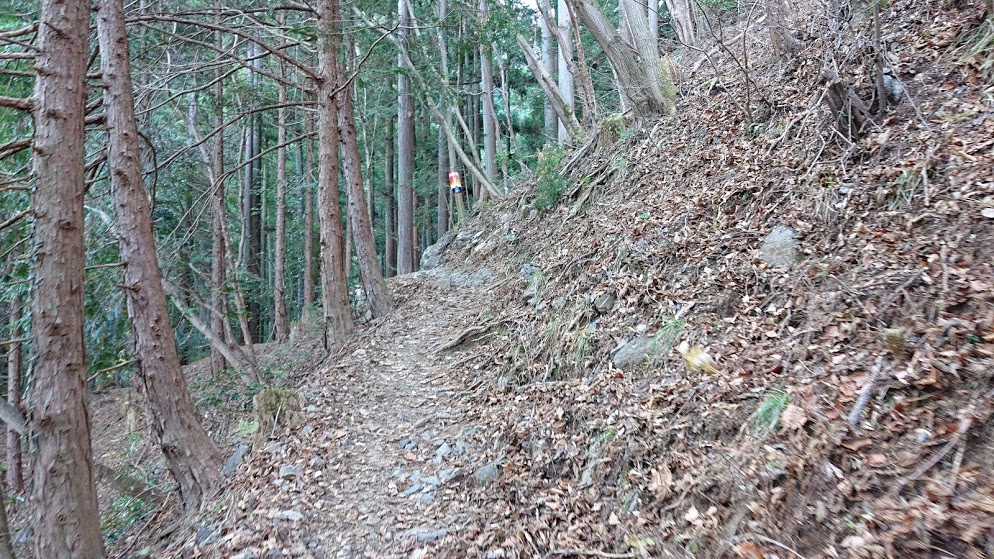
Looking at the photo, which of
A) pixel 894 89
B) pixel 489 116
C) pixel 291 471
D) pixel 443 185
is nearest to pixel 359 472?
pixel 291 471

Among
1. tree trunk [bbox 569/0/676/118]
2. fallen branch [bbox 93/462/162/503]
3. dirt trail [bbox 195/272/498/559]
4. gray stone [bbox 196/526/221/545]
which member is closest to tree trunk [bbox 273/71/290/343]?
fallen branch [bbox 93/462/162/503]

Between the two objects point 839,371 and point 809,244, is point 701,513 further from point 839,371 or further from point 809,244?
point 809,244

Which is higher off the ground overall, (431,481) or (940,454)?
(940,454)

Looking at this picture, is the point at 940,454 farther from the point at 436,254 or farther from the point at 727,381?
the point at 436,254

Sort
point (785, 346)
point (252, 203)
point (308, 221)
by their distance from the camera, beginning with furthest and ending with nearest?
point (252, 203), point (308, 221), point (785, 346)

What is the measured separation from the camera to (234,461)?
6.42 metres

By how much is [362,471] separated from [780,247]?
441cm

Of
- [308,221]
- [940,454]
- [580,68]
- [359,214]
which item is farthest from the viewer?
[308,221]

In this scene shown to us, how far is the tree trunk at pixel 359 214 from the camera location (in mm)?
10047

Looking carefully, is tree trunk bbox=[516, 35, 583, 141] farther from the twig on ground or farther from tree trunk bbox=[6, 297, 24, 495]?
tree trunk bbox=[6, 297, 24, 495]

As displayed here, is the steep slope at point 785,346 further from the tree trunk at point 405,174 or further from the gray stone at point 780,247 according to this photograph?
the tree trunk at point 405,174

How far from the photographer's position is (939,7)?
5.90m

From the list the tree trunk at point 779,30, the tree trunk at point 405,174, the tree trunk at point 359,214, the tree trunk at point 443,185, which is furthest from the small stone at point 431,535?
the tree trunk at point 443,185

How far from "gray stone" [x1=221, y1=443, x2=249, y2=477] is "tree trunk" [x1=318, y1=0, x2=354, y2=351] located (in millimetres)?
3396
